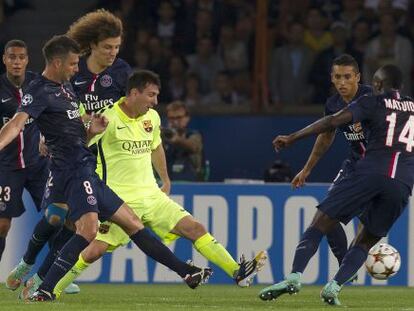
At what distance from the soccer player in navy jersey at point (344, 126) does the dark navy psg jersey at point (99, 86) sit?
166 cm

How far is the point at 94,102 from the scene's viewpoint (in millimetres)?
12016

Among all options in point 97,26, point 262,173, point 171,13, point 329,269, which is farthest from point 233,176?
point 97,26

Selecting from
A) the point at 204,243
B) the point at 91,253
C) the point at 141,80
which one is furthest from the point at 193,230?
the point at 141,80

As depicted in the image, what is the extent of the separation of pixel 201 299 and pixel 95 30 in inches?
91.2

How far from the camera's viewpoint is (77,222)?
35.8 ft

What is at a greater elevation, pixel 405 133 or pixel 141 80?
pixel 141 80

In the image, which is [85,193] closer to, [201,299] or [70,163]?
[70,163]

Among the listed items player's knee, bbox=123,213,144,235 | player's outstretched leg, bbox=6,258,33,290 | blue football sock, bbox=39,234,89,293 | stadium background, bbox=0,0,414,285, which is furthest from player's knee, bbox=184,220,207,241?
stadium background, bbox=0,0,414,285

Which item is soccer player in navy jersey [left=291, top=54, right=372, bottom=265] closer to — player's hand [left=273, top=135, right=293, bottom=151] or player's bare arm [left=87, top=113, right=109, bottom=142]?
player's hand [left=273, top=135, right=293, bottom=151]

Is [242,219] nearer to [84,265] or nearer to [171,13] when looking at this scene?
[84,265]

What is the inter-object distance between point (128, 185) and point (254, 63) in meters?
6.39

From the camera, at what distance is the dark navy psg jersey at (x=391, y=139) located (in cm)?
1085

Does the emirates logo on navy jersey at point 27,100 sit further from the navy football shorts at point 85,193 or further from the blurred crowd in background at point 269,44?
the blurred crowd in background at point 269,44

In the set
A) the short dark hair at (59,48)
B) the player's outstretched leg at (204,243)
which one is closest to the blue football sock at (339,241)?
the player's outstretched leg at (204,243)
